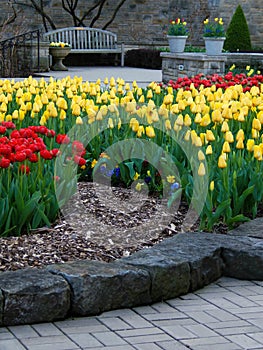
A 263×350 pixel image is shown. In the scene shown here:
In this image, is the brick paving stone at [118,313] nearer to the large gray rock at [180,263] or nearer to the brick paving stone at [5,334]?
the large gray rock at [180,263]

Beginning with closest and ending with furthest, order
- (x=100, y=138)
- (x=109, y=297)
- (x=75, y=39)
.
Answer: (x=109, y=297)
(x=100, y=138)
(x=75, y=39)

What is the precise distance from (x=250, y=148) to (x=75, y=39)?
65.9 ft

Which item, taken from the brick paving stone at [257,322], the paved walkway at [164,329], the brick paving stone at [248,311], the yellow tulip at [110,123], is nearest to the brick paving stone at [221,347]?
the paved walkway at [164,329]

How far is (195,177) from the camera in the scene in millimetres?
5820

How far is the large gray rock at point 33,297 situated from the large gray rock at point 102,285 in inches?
2.7

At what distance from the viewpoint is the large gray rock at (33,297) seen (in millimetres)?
4203

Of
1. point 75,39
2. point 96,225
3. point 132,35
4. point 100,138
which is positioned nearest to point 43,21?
point 75,39

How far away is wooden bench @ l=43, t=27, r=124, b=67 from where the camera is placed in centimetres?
2503

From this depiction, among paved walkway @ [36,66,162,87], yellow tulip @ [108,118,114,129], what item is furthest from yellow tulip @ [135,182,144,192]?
paved walkway @ [36,66,162,87]

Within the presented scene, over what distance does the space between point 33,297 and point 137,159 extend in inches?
97.3

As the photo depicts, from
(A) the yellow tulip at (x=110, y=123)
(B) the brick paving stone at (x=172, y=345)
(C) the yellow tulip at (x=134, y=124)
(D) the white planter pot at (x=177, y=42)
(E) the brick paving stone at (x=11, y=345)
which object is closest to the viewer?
(E) the brick paving stone at (x=11, y=345)

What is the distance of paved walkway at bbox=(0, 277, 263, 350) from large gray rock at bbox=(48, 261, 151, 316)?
56mm

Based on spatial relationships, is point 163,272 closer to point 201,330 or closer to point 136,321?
point 136,321

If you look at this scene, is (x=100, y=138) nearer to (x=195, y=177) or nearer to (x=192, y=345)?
(x=195, y=177)
